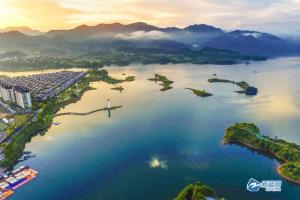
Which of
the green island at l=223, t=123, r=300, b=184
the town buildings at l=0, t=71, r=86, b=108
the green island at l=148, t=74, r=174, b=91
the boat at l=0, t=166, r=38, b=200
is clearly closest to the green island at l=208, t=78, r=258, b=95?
the green island at l=148, t=74, r=174, b=91

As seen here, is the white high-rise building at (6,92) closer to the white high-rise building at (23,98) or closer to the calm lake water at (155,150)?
the white high-rise building at (23,98)

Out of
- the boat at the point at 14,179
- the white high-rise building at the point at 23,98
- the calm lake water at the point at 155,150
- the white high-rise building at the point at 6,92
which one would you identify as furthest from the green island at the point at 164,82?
the boat at the point at 14,179

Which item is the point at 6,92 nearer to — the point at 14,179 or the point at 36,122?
the point at 36,122

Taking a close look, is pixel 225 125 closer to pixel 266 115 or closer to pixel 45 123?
pixel 266 115

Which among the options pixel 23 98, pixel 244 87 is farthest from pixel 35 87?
pixel 244 87

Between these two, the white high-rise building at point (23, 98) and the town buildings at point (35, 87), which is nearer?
the white high-rise building at point (23, 98)

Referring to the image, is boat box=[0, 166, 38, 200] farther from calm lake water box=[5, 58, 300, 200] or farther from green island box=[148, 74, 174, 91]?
green island box=[148, 74, 174, 91]
